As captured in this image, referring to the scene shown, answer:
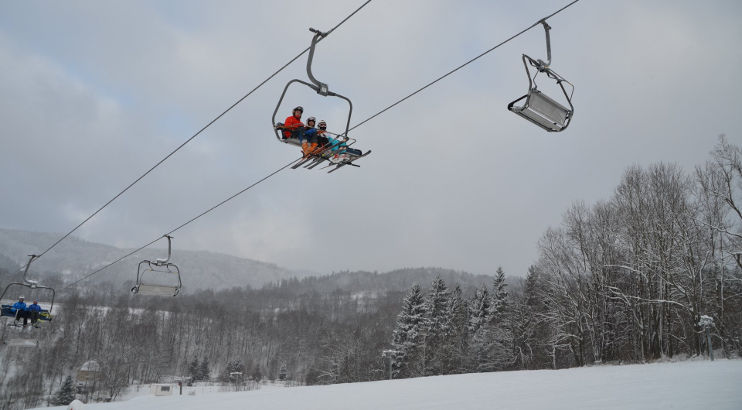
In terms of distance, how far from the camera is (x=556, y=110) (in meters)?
6.44

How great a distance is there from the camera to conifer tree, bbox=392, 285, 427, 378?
49188 mm

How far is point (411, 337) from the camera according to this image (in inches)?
1966

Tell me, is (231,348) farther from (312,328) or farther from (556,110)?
(556,110)

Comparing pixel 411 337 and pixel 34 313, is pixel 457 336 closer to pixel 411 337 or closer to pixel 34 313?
pixel 411 337

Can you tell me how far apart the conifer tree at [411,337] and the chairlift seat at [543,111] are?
44.6 metres

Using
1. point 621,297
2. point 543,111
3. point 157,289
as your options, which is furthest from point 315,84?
point 621,297

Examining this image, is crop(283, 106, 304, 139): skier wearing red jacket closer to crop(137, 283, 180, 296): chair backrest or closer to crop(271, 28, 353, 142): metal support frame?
crop(271, 28, 353, 142): metal support frame

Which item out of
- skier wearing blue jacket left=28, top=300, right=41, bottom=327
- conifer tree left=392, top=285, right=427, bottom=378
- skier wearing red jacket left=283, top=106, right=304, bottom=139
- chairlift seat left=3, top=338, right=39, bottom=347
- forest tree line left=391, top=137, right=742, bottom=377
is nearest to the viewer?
skier wearing red jacket left=283, top=106, right=304, bottom=139

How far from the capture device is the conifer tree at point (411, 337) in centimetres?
4919

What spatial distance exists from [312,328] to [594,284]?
9235 centimetres

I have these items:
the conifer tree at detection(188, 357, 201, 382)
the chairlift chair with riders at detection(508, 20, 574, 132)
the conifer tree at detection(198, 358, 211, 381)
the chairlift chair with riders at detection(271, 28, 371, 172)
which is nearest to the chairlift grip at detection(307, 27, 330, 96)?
the chairlift chair with riders at detection(271, 28, 371, 172)

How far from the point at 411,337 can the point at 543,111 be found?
152ft

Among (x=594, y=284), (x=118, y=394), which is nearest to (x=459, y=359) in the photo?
(x=594, y=284)

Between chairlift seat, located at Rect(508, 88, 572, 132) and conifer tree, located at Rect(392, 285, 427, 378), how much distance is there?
44.6 metres
